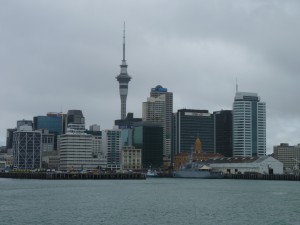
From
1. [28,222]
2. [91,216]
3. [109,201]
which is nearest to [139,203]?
[109,201]

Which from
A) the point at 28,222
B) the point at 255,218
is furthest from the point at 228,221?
the point at 28,222

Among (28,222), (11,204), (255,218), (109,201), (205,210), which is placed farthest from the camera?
(109,201)

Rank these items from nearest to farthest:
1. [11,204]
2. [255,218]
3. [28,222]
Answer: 1. [28,222]
2. [255,218]
3. [11,204]

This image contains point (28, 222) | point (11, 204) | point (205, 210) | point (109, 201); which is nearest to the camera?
point (28, 222)

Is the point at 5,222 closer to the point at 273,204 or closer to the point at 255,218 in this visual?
the point at 255,218

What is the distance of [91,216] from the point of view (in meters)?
85.1

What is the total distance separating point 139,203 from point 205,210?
1625 cm

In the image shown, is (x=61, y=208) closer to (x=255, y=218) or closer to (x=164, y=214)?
(x=164, y=214)

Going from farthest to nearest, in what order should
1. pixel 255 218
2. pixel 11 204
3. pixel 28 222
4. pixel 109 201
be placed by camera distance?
pixel 109 201
pixel 11 204
pixel 255 218
pixel 28 222

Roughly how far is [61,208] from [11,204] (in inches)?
490

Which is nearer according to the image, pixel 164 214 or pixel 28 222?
pixel 28 222

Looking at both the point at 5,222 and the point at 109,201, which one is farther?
the point at 109,201

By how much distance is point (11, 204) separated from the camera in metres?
104

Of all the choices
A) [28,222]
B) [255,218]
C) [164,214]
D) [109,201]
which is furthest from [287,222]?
[109,201]
